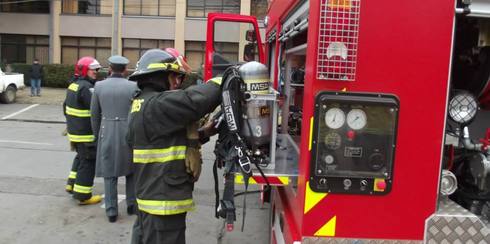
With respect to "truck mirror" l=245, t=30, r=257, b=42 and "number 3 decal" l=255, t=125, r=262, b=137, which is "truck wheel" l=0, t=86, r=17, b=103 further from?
"number 3 decal" l=255, t=125, r=262, b=137

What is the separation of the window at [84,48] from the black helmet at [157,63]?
2799cm

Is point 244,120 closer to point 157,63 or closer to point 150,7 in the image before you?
point 157,63

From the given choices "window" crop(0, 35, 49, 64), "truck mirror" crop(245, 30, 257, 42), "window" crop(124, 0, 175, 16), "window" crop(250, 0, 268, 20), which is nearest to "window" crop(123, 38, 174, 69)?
"window" crop(124, 0, 175, 16)

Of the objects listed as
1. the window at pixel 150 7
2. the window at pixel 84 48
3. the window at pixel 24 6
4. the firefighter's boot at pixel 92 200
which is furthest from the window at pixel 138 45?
the firefighter's boot at pixel 92 200

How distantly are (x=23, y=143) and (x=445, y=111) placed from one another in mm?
10484

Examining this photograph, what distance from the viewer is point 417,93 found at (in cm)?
199

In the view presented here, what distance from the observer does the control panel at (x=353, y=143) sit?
1.99m

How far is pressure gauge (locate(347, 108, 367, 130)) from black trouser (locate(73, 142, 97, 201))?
4.87 m

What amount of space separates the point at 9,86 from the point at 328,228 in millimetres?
19005

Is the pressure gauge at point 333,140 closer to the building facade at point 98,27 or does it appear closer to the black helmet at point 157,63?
the black helmet at point 157,63

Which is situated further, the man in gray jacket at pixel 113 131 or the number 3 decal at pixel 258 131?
the man in gray jacket at pixel 113 131

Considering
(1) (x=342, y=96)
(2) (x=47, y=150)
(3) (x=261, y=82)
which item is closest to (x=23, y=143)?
(2) (x=47, y=150)

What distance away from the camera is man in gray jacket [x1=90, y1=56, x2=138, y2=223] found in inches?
224

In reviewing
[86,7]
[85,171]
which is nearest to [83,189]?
[85,171]
